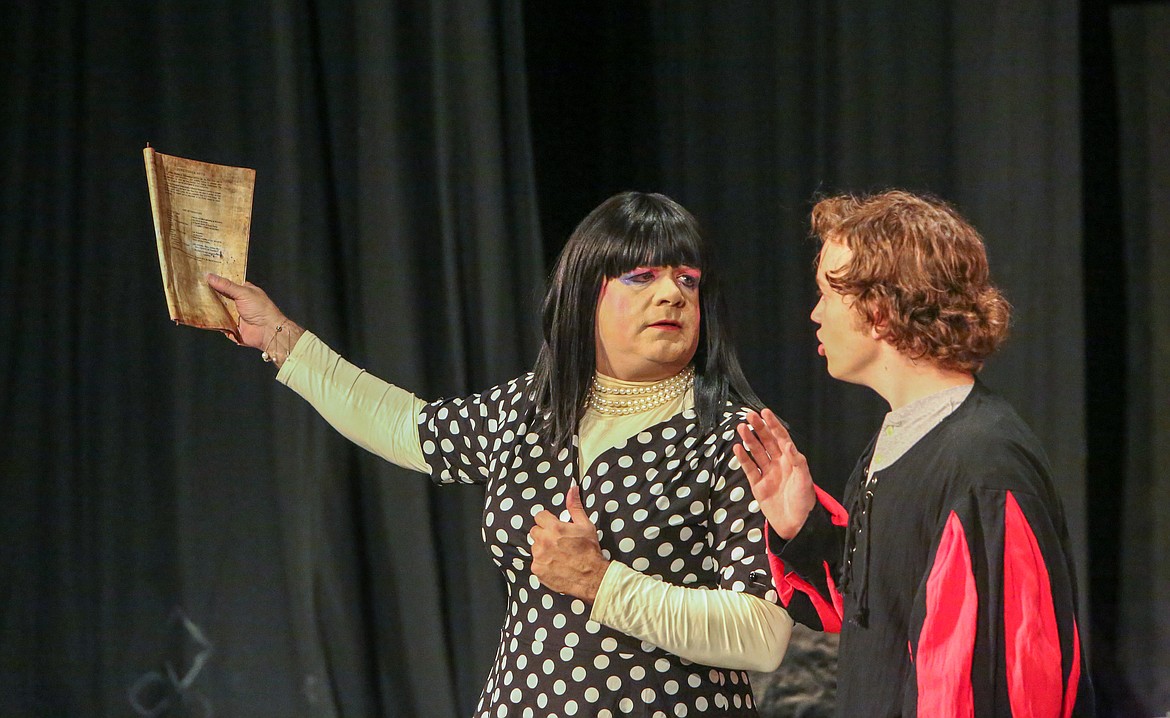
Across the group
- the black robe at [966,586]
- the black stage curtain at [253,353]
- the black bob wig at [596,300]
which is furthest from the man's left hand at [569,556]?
the black stage curtain at [253,353]

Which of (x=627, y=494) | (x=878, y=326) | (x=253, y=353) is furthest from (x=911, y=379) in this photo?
(x=253, y=353)

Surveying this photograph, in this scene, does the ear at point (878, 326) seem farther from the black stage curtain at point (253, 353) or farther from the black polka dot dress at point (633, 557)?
the black stage curtain at point (253, 353)

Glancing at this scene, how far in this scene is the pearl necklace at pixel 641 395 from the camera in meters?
1.73

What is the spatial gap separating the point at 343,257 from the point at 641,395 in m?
1.29

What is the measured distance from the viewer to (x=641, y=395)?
1.73m

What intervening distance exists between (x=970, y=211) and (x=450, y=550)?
1.32m

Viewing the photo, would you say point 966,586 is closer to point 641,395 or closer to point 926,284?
point 926,284

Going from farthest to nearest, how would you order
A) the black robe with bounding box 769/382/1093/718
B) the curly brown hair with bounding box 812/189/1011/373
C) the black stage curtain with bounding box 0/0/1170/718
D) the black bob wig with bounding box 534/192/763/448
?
the black stage curtain with bounding box 0/0/1170/718 < the black bob wig with bounding box 534/192/763/448 < the curly brown hair with bounding box 812/189/1011/373 < the black robe with bounding box 769/382/1093/718

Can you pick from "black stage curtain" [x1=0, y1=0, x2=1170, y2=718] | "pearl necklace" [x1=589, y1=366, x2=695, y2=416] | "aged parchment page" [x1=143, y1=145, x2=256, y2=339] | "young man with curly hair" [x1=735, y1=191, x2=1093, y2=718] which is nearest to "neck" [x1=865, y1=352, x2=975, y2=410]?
"young man with curly hair" [x1=735, y1=191, x2=1093, y2=718]

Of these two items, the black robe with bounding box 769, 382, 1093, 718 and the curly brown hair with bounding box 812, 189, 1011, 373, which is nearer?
the black robe with bounding box 769, 382, 1093, 718

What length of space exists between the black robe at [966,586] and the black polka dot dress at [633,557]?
0.25 meters

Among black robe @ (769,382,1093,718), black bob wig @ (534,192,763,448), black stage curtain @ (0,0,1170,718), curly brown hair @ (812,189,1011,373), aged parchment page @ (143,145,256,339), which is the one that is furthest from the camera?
black stage curtain @ (0,0,1170,718)

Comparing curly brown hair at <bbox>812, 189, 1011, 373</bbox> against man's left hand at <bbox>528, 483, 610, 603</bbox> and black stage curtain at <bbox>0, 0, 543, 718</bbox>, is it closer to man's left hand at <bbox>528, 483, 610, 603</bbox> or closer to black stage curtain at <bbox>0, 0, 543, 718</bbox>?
man's left hand at <bbox>528, 483, 610, 603</bbox>

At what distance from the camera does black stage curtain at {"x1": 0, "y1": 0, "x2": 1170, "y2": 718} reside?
2.71 m
